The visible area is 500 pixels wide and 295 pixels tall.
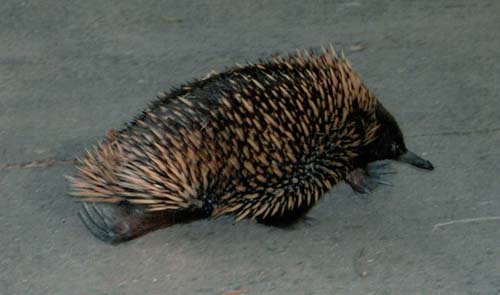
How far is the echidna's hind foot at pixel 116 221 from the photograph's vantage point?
4.41 meters

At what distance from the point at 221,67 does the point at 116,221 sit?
192 cm

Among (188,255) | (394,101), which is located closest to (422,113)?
(394,101)

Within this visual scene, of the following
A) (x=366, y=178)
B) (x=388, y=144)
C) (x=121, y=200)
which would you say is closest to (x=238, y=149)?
(x=121, y=200)

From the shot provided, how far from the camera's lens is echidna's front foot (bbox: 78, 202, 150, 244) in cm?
441

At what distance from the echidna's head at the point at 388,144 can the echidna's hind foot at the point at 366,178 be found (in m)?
0.23

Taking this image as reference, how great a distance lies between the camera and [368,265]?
174 inches

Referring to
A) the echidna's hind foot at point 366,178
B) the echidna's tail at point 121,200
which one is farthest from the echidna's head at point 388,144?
the echidna's tail at point 121,200

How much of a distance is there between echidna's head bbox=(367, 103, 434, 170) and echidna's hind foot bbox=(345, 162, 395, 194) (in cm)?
23

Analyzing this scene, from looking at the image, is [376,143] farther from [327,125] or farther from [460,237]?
[460,237]

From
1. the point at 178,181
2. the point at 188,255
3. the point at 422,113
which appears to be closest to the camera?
the point at 178,181

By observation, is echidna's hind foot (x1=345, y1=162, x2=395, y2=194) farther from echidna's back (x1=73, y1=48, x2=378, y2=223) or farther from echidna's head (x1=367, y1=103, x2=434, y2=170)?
echidna's back (x1=73, y1=48, x2=378, y2=223)

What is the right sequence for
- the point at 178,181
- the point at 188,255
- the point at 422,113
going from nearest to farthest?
1. the point at 178,181
2. the point at 188,255
3. the point at 422,113

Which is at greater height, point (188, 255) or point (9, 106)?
point (9, 106)

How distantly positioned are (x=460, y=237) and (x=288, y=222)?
2.73 ft
